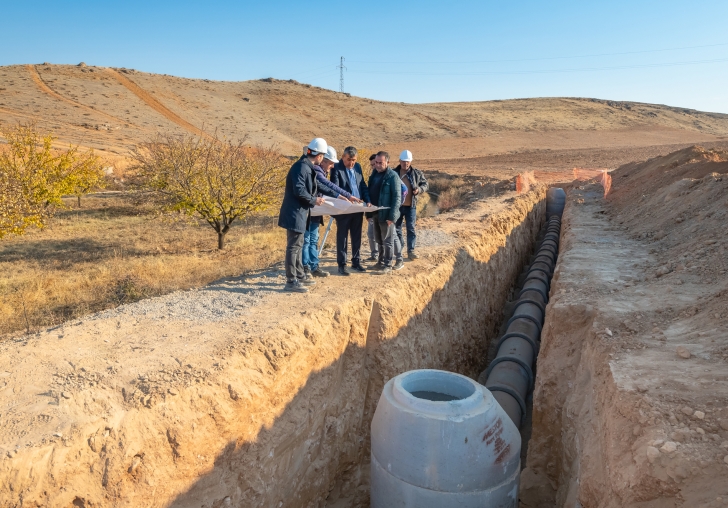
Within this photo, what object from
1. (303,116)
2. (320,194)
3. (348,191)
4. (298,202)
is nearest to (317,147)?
(298,202)

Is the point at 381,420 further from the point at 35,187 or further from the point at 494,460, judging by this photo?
the point at 35,187

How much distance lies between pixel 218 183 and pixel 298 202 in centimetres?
853

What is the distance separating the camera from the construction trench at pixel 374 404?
313cm

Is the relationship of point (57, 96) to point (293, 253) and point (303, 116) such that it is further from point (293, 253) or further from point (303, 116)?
point (293, 253)

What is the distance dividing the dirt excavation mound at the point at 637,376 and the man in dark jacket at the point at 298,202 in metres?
3.08

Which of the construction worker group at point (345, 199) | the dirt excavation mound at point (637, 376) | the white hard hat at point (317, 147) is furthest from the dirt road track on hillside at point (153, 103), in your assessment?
the dirt excavation mound at point (637, 376)

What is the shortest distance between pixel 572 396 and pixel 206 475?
3369 millimetres

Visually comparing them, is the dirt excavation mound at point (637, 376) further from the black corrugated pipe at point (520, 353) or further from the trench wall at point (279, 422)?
the trench wall at point (279, 422)

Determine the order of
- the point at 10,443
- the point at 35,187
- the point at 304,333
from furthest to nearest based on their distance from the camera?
1. the point at 35,187
2. the point at 304,333
3. the point at 10,443

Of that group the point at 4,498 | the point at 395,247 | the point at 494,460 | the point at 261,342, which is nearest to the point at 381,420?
the point at 494,460

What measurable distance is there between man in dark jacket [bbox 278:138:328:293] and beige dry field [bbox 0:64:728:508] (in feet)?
1.46

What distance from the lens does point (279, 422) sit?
15.3 feet

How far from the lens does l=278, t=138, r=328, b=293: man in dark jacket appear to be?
581cm

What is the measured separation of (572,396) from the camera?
4.81m
